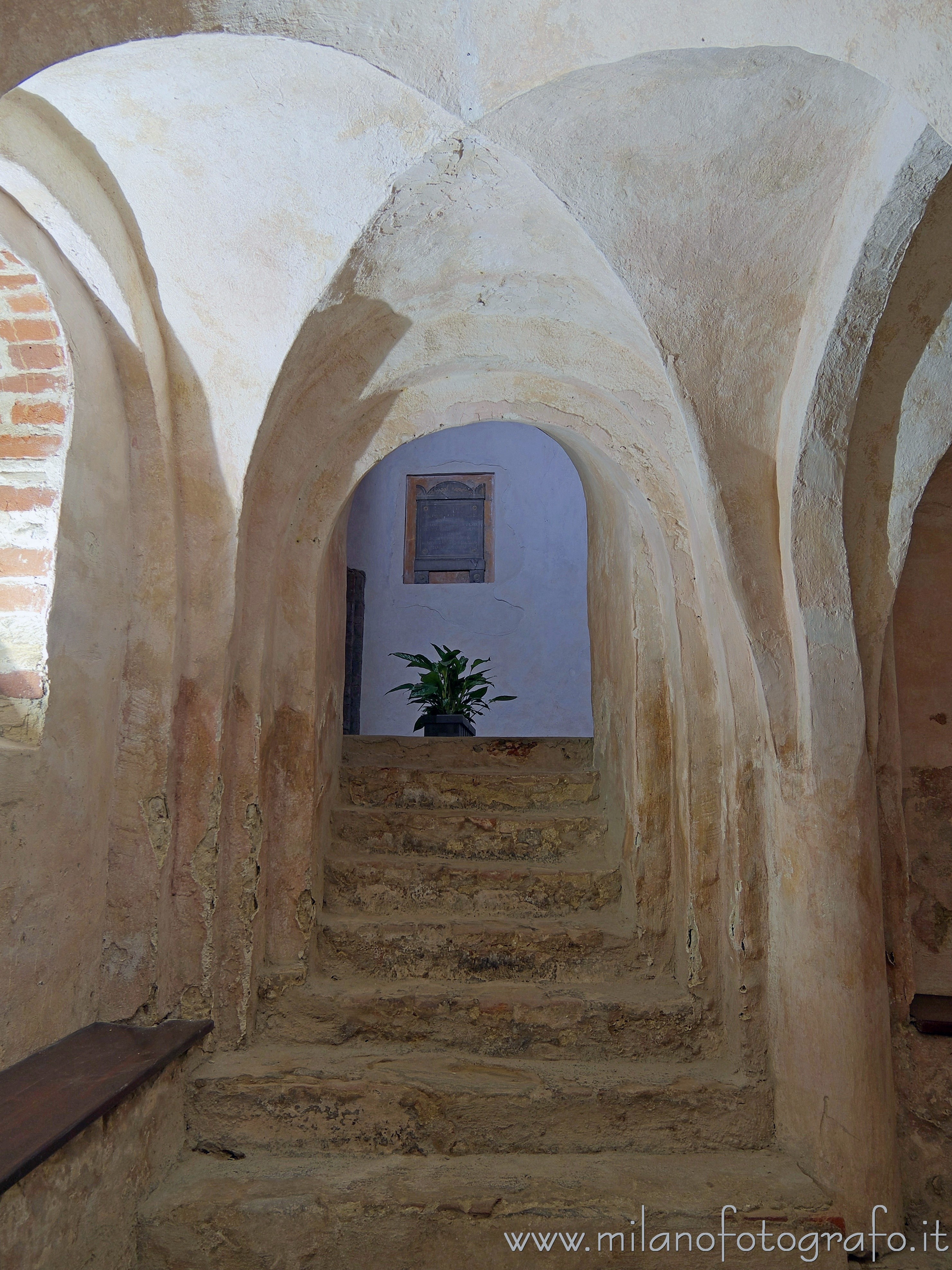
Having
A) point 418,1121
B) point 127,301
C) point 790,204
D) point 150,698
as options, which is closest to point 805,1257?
point 418,1121

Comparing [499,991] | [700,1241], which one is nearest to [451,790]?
[499,991]

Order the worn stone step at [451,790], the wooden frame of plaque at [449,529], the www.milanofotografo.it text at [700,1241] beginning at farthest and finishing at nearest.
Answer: the wooden frame of plaque at [449,529]
the worn stone step at [451,790]
the www.milanofotografo.it text at [700,1241]

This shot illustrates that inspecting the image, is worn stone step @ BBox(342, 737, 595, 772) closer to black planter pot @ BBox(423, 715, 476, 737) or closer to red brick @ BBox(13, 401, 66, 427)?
black planter pot @ BBox(423, 715, 476, 737)

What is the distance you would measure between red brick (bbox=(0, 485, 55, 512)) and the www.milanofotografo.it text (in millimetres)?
2734

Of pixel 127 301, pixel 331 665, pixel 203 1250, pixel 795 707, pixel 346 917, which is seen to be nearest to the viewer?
pixel 203 1250

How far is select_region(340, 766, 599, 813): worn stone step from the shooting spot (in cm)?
449

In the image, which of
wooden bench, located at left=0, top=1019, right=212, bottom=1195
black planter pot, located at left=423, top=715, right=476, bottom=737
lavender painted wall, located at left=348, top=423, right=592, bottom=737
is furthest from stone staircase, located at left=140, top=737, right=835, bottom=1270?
lavender painted wall, located at left=348, top=423, right=592, bottom=737

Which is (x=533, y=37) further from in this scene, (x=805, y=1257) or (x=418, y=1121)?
(x=805, y=1257)

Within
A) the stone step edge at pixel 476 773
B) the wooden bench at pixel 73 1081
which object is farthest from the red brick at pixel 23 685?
the stone step edge at pixel 476 773

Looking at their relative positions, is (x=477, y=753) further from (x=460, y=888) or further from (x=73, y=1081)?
(x=73, y=1081)

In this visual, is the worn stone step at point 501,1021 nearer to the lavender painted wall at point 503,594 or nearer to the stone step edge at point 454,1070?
the stone step edge at point 454,1070

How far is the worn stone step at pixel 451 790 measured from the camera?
4488 millimetres

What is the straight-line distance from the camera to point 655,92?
2.48 m

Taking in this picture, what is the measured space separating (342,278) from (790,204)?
4.82 ft
